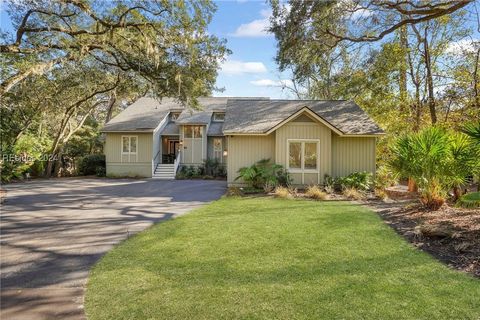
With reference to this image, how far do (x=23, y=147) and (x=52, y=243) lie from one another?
16.8m

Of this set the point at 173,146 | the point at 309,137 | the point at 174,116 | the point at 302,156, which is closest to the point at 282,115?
the point at 309,137

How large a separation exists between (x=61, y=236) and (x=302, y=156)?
1113cm

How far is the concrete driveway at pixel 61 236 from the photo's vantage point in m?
3.97

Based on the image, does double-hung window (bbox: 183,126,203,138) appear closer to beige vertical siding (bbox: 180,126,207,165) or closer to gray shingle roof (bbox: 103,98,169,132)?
beige vertical siding (bbox: 180,126,207,165)

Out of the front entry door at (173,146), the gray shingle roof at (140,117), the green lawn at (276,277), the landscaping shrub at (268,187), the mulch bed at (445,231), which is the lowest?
the green lawn at (276,277)

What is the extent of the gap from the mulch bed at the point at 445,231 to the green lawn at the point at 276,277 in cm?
34

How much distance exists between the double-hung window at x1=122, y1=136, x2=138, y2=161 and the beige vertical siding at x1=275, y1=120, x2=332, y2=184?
12062mm

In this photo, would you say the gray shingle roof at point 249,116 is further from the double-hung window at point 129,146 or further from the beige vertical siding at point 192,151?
the beige vertical siding at point 192,151

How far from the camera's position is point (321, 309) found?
3.61 meters

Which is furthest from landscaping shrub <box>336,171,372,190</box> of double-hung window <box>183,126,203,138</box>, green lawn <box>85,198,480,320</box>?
double-hung window <box>183,126,203,138</box>

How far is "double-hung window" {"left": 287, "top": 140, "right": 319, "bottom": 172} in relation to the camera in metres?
15.3

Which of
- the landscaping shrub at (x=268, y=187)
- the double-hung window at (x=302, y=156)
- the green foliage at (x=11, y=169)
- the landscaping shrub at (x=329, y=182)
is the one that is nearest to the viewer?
the landscaping shrub at (x=268, y=187)

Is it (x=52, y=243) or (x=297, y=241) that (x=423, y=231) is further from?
(x=52, y=243)

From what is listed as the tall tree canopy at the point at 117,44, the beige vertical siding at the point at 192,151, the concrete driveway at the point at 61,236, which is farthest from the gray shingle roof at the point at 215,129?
the concrete driveway at the point at 61,236
